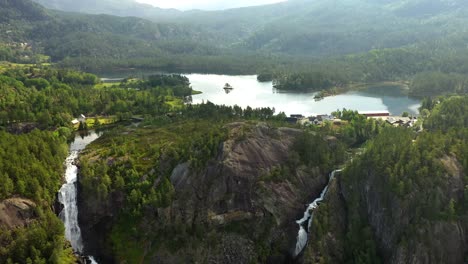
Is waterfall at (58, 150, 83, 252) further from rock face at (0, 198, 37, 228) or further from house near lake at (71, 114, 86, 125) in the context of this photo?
house near lake at (71, 114, 86, 125)

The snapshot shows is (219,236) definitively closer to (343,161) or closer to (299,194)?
(299,194)

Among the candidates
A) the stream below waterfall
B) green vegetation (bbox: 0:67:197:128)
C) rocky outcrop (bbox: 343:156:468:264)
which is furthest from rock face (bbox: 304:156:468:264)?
green vegetation (bbox: 0:67:197:128)

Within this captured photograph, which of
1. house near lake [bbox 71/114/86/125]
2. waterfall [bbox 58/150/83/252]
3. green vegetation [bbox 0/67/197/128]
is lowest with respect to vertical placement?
waterfall [bbox 58/150/83/252]

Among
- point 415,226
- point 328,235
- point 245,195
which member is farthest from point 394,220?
point 245,195

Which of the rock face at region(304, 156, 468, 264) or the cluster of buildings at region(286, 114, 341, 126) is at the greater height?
the cluster of buildings at region(286, 114, 341, 126)

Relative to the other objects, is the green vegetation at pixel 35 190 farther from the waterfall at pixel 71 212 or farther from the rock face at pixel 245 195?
the rock face at pixel 245 195

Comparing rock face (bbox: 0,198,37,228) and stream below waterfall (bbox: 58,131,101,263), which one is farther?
stream below waterfall (bbox: 58,131,101,263)

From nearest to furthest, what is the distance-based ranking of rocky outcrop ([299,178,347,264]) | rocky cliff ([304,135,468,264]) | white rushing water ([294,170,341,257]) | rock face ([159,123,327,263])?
rocky cliff ([304,135,468,264]) → rocky outcrop ([299,178,347,264]) → white rushing water ([294,170,341,257]) → rock face ([159,123,327,263])

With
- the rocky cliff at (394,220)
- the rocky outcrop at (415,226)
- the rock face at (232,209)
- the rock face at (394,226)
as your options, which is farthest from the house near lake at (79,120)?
the rocky outcrop at (415,226)
